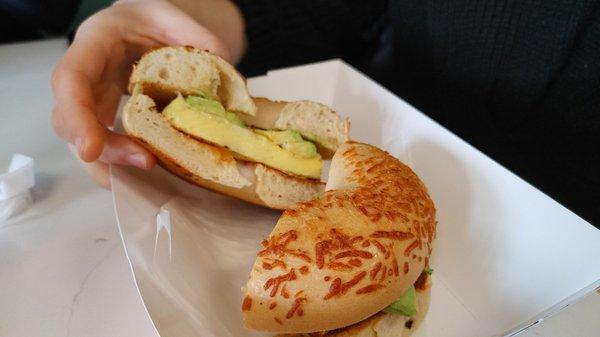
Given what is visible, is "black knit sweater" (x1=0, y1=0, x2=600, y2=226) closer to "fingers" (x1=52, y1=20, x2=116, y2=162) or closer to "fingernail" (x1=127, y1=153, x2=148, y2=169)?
"fingers" (x1=52, y1=20, x2=116, y2=162)

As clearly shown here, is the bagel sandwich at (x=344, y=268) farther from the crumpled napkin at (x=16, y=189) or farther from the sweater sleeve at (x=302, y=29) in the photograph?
the sweater sleeve at (x=302, y=29)

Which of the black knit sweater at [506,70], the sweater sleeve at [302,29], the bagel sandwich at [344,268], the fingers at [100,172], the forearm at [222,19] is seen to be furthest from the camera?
the sweater sleeve at [302,29]

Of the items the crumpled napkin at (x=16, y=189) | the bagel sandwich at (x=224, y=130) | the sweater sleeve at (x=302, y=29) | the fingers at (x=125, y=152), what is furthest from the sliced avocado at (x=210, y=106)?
the sweater sleeve at (x=302, y=29)

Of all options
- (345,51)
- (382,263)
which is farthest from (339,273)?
(345,51)

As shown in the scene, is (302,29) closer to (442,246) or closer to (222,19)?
(222,19)

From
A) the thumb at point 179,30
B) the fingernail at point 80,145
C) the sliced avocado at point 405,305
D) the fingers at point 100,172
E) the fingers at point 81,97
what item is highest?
the thumb at point 179,30

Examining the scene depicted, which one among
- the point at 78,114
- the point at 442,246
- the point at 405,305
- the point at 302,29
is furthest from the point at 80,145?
the point at 302,29
